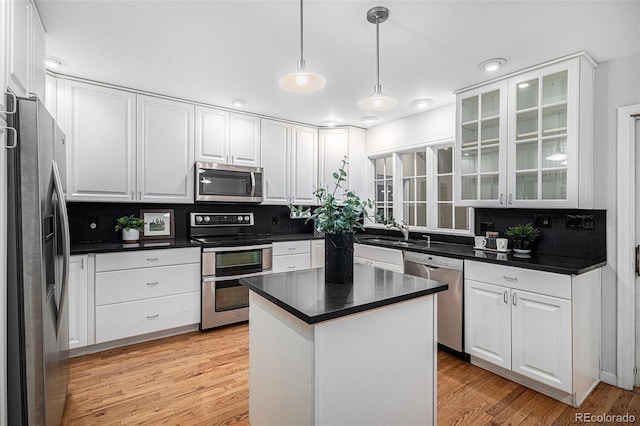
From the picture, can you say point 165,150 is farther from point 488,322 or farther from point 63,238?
point 488,322

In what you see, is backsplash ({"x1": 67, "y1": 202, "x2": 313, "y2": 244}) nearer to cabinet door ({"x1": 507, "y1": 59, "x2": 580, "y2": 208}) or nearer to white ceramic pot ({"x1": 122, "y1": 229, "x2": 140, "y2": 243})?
white ceramic pot ({"x1": 122, "y1": 229, "x2": 140, "y2": 243})

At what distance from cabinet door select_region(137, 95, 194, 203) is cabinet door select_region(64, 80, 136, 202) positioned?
0.09 meters

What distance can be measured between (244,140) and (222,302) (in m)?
1.87

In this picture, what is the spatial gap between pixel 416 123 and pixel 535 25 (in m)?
1.88

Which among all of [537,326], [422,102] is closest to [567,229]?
[537,326]

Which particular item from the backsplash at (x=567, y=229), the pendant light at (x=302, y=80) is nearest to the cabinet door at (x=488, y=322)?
the backsplash at (x=567, y=229)

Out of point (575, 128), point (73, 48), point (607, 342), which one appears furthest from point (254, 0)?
point (607, 342)

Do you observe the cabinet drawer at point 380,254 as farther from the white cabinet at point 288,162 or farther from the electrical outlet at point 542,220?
the electrical outlet at point 542,220

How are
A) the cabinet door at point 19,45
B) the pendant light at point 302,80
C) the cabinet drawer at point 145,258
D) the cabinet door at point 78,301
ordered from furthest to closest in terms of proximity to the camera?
the cabinet drawer at point 145,258 < the cabinet door at point 78,301 < the pendant light at point 302,80 < the cabinet door at point 19,45

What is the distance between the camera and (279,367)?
1.55 metres

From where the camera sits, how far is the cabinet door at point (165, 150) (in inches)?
131

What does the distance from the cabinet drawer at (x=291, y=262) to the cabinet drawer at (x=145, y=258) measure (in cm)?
90

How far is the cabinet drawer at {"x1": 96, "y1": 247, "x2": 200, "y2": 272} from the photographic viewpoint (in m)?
2.89

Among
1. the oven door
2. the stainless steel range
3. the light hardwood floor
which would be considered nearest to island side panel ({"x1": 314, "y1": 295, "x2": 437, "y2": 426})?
the light hardwood floor
